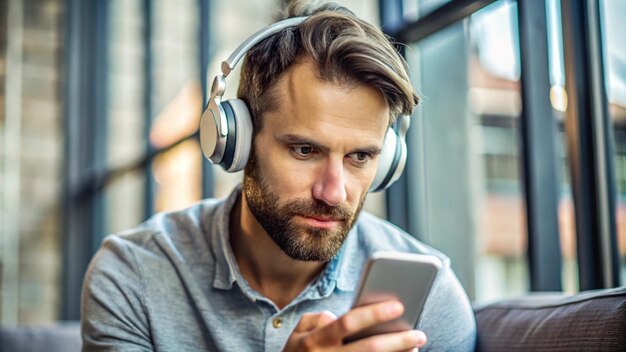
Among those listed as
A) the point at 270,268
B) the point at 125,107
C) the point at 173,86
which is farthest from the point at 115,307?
the point at 125,107

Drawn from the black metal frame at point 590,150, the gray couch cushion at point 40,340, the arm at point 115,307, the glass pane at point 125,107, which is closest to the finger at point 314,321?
the arm at point 115,307

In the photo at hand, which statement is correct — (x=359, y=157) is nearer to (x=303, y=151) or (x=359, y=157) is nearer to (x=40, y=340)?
A: (x=303, y=151)

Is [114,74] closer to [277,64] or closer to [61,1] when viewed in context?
[61,1]

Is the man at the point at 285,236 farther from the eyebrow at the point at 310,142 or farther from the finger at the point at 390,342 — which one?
the finger at the point at 390,342

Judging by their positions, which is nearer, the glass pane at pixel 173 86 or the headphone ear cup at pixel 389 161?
the headphone ear cup at pixel 389 161

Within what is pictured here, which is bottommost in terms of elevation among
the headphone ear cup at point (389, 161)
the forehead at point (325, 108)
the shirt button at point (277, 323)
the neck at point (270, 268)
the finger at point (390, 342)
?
the shirt button at point (277, 323)

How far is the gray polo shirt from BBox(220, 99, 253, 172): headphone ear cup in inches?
8.9

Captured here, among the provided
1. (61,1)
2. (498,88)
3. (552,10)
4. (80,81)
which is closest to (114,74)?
(80,81)

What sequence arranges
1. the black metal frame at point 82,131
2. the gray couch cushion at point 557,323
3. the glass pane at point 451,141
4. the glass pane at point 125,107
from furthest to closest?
1. the black metal frame at point 82,131
2. the glass pane at point 125,107
3. the glass pane at point 451,141
4. the gray couch cushion at point 557,323

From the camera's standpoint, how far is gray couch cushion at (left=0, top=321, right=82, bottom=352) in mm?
2293

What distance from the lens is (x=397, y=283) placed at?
98 cm

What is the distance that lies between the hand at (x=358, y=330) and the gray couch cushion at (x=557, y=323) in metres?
0.32

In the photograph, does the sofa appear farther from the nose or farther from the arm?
the arm

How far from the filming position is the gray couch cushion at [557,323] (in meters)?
1.16
